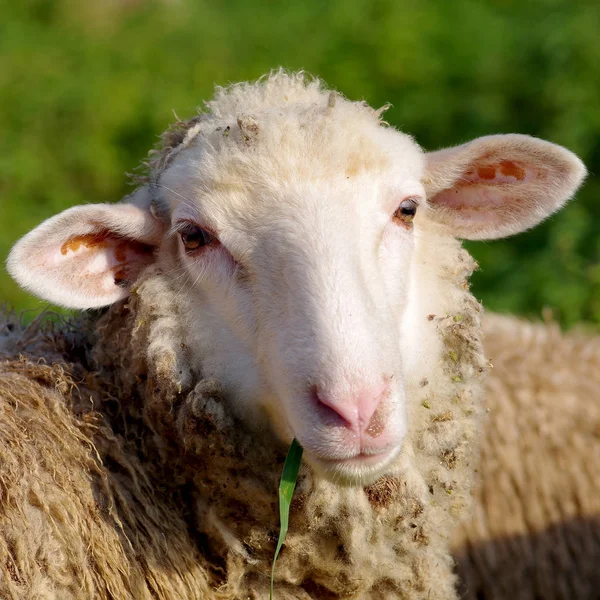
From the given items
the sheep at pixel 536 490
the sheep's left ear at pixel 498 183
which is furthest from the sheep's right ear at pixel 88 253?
the sheep at pixel 536 490

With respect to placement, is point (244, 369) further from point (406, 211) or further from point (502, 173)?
point (502, 173)

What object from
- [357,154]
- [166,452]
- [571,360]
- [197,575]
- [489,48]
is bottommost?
[489,48]

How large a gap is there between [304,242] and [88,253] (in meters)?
0.77

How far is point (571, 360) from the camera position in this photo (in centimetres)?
447

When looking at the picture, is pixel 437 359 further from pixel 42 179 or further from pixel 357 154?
pixel 42 179

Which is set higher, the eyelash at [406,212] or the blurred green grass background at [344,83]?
the eyelash at [406,212]

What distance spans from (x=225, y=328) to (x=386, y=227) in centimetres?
53

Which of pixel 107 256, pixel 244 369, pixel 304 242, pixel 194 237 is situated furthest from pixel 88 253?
pixel 304 242

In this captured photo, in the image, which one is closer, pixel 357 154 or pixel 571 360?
pixel 357 154

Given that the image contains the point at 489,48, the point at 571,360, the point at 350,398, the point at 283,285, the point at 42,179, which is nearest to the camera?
the point at 350,398

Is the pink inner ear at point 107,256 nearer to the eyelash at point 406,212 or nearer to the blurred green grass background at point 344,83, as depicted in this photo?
the eyelash at point 406,212

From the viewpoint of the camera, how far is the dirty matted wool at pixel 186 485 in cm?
250

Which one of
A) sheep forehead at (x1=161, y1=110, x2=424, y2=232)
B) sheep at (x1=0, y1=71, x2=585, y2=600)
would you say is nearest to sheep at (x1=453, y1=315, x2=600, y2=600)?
sheep at (x1=0, y1=71, x2=585, y2=600)

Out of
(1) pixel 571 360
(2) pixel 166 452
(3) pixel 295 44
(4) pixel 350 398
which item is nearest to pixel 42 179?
(3) pixel 295 44
